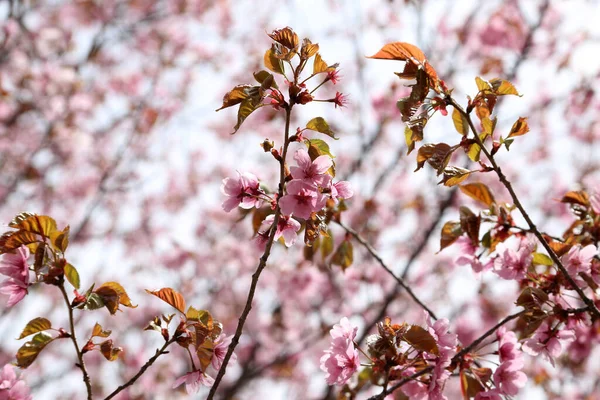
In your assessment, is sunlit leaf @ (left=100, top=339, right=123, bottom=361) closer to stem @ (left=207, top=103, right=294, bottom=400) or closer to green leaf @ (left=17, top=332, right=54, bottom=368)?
green leaf @ (left=17, top=332, right=54, bottom=368)

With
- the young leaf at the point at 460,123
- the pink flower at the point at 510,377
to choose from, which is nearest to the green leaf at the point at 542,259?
the pink flower at the point at 510,377

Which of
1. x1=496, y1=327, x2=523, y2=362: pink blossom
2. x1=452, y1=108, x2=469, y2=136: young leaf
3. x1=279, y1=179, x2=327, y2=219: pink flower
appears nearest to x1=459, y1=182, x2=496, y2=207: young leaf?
x1=452, y1=108, x2=469, y2=136: young leaf

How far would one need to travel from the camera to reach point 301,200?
1153 millimetres

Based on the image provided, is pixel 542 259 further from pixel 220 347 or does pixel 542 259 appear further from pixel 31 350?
pixel 31 350

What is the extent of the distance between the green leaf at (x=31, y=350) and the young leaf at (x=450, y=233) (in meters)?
1.04

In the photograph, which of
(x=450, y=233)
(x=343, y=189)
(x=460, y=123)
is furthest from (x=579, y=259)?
(x=343, y=189)

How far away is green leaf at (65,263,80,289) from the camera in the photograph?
113 cm

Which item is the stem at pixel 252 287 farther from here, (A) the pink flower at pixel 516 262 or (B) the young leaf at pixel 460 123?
(A) the pink flower at pixel 516 262

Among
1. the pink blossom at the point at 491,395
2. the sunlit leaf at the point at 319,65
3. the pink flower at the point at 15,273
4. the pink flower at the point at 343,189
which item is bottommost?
the pink blossom at the point at 491,395

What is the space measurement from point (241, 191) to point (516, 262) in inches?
29.8

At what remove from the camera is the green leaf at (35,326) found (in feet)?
3.77

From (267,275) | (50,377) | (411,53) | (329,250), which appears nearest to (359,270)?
(267,275)

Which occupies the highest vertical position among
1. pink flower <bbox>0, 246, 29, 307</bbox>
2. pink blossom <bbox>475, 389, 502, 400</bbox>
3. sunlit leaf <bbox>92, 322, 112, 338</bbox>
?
pink flower <bbox>0, 246, 29, 307</bbox>

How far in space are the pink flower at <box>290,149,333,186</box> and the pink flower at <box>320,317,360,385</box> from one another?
0.36 metres
